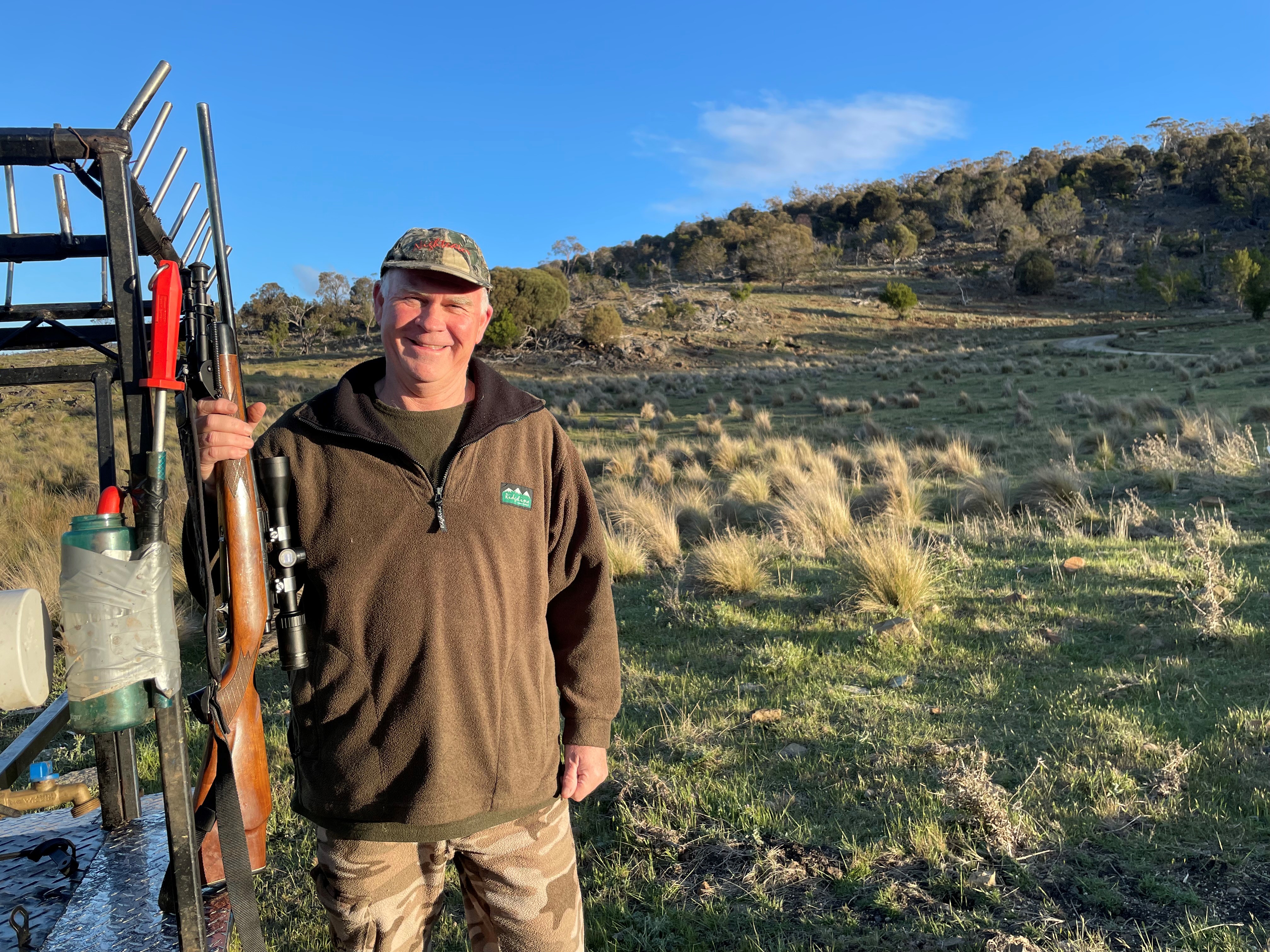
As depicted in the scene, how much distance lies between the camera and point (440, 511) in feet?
6.70

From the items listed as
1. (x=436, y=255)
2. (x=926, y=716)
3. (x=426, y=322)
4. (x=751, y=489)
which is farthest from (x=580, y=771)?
(x=751, y=489)

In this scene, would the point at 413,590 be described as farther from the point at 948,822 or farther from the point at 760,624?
the point at 760,624

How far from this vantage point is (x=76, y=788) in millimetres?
3480

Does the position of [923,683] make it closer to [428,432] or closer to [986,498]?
[428,432]

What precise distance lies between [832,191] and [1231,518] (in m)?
107

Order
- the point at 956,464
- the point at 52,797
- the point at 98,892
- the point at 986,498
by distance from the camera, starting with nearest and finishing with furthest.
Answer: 1. the point at 98,892
2. the point at 52,797
3. the point at 986,498
4. the point at 956,464

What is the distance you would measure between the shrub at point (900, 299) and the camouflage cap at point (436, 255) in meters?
54.3

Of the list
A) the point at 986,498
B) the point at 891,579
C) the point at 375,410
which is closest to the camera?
the point at 375,410

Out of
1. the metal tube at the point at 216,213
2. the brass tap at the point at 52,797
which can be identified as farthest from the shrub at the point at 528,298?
the metal tube at the point at 216,213

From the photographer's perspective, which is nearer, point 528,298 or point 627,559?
point 627,559

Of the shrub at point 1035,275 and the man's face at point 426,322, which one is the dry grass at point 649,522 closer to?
the man's face at point 426,322

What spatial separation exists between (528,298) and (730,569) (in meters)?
38.5

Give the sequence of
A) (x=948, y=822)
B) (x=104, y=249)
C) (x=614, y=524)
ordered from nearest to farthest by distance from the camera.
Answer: (x=104, y=249), (x=948, y=822), (x=614, y=524)

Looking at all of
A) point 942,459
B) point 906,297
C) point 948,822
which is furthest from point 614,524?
point 906,297
